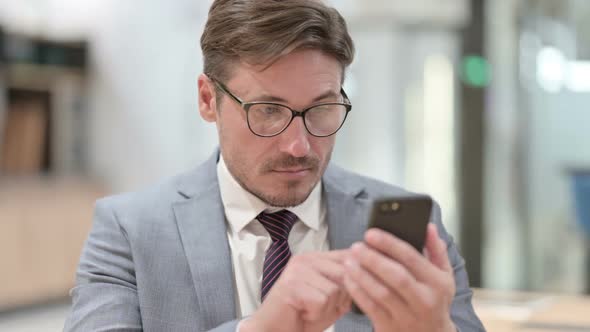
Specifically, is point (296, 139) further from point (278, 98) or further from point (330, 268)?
point (330, 268)

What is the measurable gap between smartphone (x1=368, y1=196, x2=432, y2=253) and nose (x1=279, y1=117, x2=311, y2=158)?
0.39 m

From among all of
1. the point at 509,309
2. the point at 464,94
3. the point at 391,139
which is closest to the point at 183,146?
the point at 391,139

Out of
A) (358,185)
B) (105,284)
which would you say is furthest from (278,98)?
(105,284)

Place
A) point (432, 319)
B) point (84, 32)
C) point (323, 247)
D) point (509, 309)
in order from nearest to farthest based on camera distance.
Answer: point (432, 319), point (323, 247), point (509, 309), point (84, 32)

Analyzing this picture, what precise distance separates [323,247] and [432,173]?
404 centimetres

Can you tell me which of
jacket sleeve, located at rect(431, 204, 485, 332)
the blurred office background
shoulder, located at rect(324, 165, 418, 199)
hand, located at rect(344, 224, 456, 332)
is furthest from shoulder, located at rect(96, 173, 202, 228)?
the blurred office background

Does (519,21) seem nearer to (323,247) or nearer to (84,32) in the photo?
(84,32)

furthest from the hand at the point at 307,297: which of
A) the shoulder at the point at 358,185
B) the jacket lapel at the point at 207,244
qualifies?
the shoulder at the point at 358,185

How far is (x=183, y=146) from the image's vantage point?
660cm

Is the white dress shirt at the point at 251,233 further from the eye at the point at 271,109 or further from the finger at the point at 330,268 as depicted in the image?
the finger at the point at 330,268

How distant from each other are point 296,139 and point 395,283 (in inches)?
19.2

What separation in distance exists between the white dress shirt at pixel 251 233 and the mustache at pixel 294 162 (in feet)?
0.54

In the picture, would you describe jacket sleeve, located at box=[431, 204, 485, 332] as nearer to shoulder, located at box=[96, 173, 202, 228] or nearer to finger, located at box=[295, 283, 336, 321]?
finger, located at box=[295, 283, 336, 321]

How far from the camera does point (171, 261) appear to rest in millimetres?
1709
